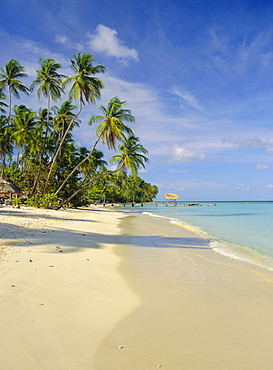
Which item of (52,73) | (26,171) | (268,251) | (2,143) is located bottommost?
(268,251)

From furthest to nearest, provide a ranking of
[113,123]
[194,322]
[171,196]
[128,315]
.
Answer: [171,196] → [113,123] → [128,315] → [194,322]

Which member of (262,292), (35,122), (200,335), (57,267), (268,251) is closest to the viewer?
(200,335)

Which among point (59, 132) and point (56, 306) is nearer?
point (56, 306)

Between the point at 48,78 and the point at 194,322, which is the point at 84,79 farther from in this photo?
the point at 194,322

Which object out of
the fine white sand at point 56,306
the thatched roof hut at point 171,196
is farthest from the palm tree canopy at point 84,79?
the thatched roof hut at point 171,196

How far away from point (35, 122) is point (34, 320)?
3183 centimetres

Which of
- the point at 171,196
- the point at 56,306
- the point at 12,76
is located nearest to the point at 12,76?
the point at 12,76

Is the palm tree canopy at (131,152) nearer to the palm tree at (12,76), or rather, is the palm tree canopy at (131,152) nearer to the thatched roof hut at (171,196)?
the palm tree at (12,76)

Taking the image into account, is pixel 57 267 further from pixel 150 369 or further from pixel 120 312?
pixel 150 369

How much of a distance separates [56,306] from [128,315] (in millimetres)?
951

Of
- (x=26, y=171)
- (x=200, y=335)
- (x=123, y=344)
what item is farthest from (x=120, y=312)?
(x=26, y=171)

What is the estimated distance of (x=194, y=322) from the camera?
3.29 metres

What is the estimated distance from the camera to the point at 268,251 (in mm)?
9516

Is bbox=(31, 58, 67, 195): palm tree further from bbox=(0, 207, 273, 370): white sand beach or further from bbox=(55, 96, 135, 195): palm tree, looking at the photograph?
bbox=(0, 207, 273, 370): white sand beach
